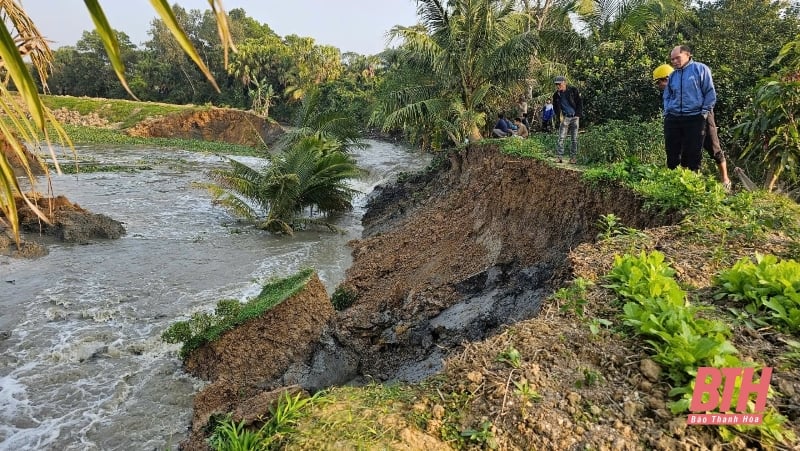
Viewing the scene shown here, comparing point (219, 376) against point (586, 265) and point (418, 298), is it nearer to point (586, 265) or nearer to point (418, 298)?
point (418, 298)

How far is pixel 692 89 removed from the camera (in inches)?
220

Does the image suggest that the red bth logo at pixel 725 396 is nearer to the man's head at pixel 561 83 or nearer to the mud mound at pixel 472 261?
the mud mound at pixel 472 261

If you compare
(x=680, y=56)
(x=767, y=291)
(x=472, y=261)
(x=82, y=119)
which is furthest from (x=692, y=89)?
(x=82, y=119)

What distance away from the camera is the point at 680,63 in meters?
5.57

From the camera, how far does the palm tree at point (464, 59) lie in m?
13.7

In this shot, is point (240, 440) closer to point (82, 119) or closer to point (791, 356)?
point (791, 356)

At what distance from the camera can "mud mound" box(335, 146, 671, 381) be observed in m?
5.45

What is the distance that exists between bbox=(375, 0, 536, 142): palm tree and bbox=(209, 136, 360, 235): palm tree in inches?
86.3

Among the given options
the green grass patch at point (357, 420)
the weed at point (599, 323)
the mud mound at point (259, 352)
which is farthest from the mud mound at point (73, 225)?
the weed at point (599, 323)

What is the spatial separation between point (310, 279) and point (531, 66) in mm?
10697

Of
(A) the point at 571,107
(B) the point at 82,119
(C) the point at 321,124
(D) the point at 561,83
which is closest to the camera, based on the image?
(D) the point at 561,83

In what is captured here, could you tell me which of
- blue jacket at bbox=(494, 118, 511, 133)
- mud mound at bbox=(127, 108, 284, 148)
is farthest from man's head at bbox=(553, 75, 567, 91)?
mud mound at bbox=(127, 108, 284, 148)

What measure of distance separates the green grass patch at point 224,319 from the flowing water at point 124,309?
36 cm

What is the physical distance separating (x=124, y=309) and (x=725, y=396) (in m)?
8.28
